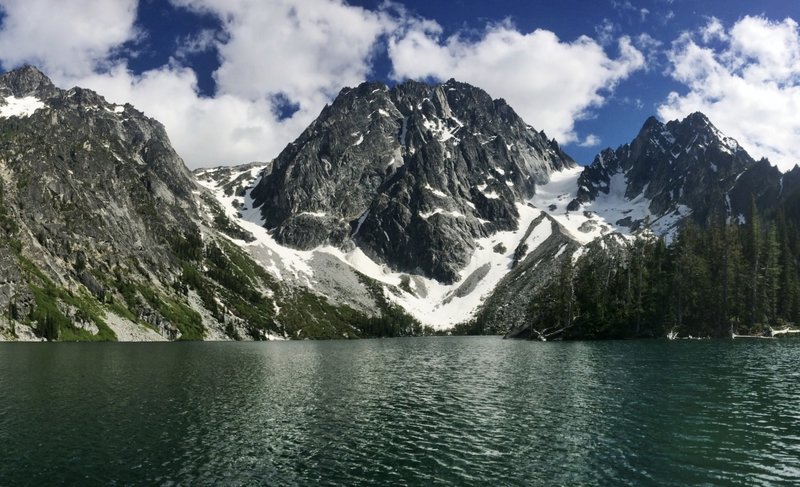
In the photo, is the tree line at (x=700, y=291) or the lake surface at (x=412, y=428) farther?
the tree line at (x=700, y=291)

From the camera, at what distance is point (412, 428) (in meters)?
43.5

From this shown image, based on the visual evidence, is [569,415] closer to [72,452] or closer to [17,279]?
[72,452]

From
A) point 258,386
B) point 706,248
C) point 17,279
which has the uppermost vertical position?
point 706,248

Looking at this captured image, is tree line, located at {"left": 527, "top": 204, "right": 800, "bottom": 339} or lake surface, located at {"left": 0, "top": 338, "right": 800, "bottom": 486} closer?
lake surface, located at {"left": 0, "top": 338, "right": 800, "bottom": 486}

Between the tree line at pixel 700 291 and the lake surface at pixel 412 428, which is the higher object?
the tree line at pixel 700 291

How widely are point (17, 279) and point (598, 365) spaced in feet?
627

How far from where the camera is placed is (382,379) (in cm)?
7756

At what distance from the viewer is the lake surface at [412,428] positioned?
31.4m

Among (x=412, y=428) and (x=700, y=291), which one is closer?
(x=412, y=428)

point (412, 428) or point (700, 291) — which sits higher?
point (700, 291)

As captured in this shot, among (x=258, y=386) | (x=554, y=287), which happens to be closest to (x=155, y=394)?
(x=258, y=386)

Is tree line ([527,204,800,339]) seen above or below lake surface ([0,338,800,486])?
above

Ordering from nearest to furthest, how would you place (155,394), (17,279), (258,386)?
(155,394)
(258,386)
(17,279)

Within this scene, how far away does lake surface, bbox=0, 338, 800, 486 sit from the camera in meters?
31.4
